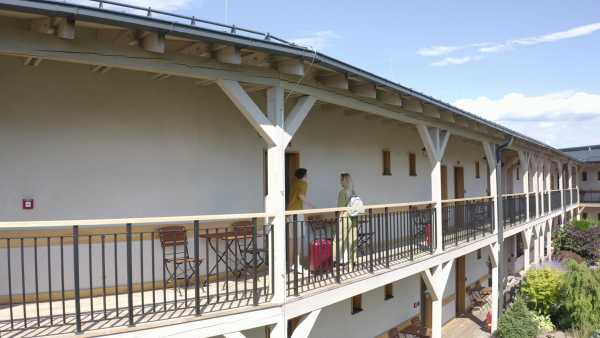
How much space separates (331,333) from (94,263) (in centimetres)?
517

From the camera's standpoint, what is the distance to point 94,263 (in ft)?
22.5

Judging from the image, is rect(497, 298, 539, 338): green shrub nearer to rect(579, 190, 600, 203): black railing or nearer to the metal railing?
the metal railing

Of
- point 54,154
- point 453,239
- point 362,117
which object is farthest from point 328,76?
point 453,239

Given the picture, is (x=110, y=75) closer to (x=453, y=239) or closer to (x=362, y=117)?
(x=362, y=117)

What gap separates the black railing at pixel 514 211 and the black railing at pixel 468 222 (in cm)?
152

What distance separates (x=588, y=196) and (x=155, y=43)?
135ft

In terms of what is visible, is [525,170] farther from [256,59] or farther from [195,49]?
[195,49]

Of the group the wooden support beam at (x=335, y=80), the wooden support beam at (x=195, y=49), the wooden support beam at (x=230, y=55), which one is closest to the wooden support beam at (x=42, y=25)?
the wooden support beam at (x=195, y=49)

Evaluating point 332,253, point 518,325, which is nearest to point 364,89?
point 332,253

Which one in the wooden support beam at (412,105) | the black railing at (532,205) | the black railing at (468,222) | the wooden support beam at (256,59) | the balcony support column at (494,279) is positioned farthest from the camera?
the black railing at (532,205)

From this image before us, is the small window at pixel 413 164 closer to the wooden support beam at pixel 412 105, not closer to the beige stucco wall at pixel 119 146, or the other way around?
the wooden support beam at pixel 412 105

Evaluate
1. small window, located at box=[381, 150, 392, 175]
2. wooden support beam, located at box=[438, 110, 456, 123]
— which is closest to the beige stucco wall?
wooden support beam, located at box=[438, 110, 456, 123]

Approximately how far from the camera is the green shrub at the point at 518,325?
42.0 feet

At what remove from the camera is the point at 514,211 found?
1719 centimetres
